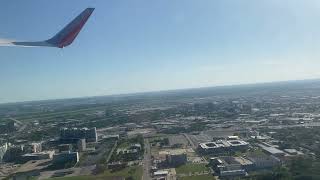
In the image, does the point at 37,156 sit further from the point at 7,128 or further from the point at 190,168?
the point at 7,128

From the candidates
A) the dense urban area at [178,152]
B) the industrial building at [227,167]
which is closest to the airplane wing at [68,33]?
the dense urban area at [178,152]

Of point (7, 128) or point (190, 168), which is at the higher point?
point (7, 128)

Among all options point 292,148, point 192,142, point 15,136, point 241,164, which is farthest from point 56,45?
point 15,136

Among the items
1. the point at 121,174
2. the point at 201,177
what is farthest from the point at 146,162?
the point at 201,177

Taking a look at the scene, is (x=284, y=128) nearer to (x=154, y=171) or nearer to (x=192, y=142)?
(x=192, y=142)

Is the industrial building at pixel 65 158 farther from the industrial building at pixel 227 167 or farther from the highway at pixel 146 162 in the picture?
the industrial building at pixel 227 167

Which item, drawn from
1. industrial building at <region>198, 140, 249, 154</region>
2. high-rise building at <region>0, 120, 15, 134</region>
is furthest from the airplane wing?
high-rise building at <region>0, 120, 15, 134</region>
